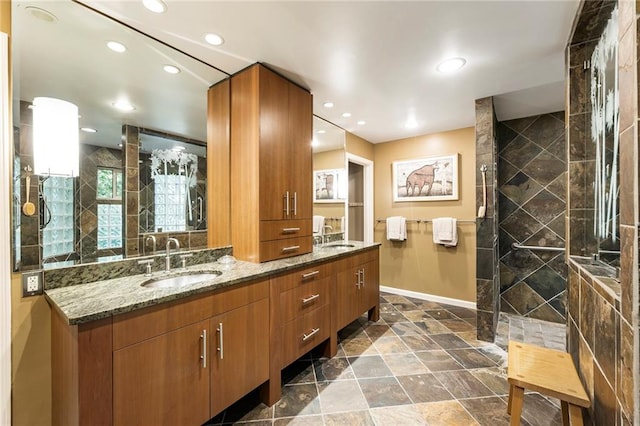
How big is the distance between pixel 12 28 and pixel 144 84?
2.10 feet

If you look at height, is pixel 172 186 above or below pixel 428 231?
above

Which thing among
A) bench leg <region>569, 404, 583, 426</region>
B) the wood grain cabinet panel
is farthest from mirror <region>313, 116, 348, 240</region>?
bench leg <region>569, 404, 583, 426</region>

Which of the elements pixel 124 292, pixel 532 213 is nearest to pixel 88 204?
pixel 124 292

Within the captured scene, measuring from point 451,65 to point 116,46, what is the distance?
2.42m

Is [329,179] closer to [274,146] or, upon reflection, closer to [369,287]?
[274,146]

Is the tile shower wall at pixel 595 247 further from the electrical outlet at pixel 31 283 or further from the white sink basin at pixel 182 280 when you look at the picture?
the electrical outlet at pixel 31 283

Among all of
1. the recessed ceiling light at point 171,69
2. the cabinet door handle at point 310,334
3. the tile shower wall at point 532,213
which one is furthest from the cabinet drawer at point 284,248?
the tile shower wall at point 532,213

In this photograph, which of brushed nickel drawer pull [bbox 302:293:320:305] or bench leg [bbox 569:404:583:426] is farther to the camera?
brushed nickel drawer pull [bbox 302:293:320:305]

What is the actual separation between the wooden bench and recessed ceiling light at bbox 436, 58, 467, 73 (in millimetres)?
2062

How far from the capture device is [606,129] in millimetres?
1416

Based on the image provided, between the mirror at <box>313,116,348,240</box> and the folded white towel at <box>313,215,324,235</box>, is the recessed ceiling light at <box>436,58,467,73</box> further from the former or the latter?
the folded white towel at <box>313,215,324,235</box>

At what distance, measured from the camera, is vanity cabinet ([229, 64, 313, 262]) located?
2.01 metres

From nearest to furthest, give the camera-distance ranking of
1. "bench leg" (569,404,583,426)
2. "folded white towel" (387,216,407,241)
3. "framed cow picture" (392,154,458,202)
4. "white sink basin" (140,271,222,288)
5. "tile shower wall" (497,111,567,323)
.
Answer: "bench leg" (569,404,583,426)
"white sink basin" (140,271,222,288)
"tile shower wall" (497,111,567,323)
"framed cow picture" (392,154,458,202)
"folded white towel" (387,216,407,241)

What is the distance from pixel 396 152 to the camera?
414cm
